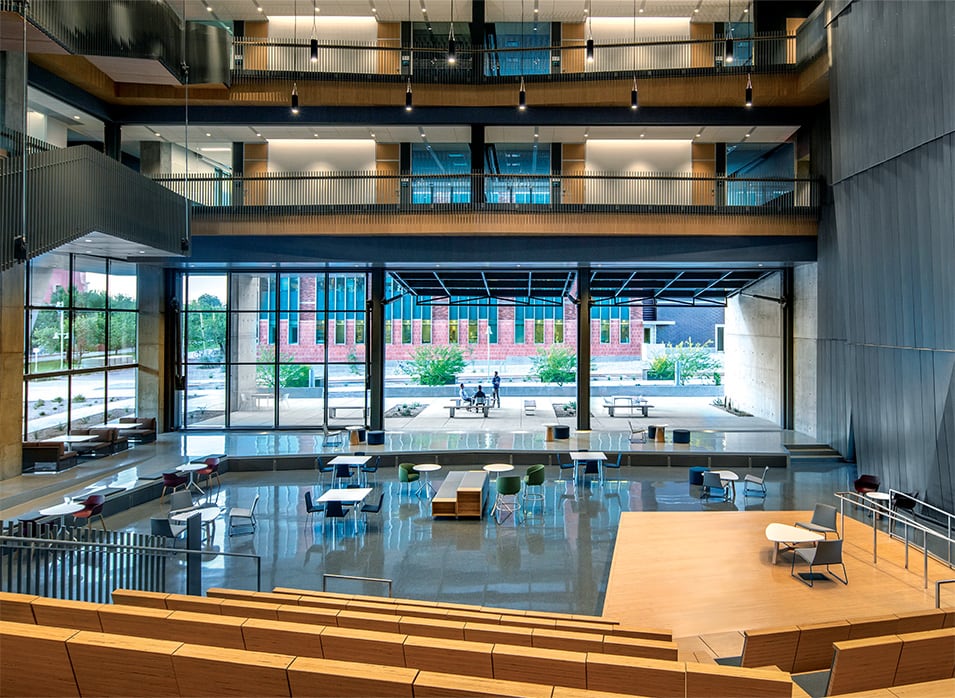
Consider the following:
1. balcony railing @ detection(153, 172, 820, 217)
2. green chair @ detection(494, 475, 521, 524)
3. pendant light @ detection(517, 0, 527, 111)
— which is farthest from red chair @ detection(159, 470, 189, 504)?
pendant light @ detection(517, 0, 527, 111)

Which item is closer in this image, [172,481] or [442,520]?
[442,520]

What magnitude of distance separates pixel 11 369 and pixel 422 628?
1466cm

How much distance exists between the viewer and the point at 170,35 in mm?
16562

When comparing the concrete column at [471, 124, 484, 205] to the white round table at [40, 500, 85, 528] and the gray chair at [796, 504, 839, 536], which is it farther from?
the white round table at [40, 500, 85, 528]

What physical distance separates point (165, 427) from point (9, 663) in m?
19.7

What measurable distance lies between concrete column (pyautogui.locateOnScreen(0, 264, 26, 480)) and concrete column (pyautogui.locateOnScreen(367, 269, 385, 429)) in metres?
9.39

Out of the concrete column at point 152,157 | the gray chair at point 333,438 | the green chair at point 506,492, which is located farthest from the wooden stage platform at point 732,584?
the concrete column at point 152,157

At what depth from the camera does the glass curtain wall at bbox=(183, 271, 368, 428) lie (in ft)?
71.9

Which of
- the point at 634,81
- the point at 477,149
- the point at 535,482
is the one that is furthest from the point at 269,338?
the point at 634,81

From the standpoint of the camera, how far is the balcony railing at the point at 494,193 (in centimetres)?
1841

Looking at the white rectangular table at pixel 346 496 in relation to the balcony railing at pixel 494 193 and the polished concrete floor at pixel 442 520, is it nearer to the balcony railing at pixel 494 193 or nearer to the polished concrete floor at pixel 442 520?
the polished concrete floor at pixel 442 520

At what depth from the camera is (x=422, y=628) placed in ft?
16.6

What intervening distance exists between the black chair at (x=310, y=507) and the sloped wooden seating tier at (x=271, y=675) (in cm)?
784

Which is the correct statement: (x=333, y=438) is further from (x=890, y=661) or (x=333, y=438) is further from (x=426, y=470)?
(x=890, y=661)
